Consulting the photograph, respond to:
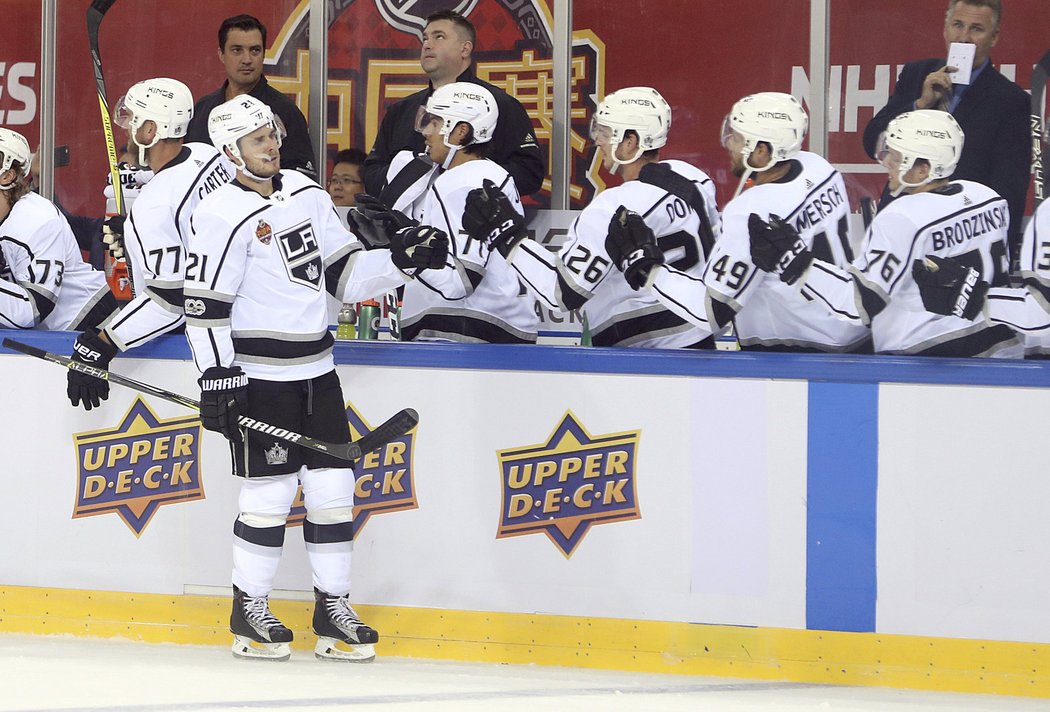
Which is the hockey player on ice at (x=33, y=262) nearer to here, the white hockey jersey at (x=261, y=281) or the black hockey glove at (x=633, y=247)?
the white hockey jersey at (x=261, y=281)

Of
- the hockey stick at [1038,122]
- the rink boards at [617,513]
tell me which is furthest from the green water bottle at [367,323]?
the hockey stick at [1038,122]

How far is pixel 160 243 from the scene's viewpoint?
4480 millimetres

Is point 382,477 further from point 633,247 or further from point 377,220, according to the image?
point 633,247

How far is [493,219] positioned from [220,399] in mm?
912

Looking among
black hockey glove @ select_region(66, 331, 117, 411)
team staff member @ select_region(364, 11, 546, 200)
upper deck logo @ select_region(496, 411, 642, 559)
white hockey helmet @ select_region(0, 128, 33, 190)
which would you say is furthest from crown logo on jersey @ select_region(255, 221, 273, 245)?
team staff member @ select_region(364, 11, 546, 200)

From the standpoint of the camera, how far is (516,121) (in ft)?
17.9

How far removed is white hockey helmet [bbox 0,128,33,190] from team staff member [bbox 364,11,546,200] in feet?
4.12

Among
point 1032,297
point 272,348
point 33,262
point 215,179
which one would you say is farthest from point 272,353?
point 1032,297

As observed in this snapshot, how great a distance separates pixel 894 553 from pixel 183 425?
211 cm

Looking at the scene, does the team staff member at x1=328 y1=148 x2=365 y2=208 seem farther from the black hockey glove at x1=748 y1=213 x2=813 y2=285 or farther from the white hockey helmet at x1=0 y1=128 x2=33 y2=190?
the black hockey glove at x1=748 y1=213 x2=813 y2=285

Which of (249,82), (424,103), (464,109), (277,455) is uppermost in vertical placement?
(249,82)

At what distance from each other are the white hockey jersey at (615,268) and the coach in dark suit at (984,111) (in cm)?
126

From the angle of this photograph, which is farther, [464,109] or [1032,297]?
[464,109]

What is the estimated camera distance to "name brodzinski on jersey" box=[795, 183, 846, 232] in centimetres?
422
